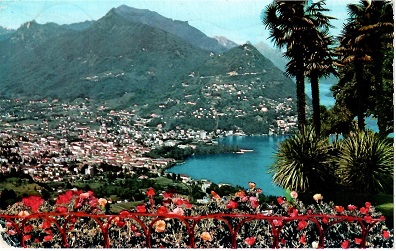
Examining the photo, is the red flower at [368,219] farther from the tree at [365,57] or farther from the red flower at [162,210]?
the red flower at [162,210]

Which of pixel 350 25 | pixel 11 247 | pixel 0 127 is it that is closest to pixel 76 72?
pixel 0 127

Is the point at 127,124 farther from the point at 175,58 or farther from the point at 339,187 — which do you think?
the point at 339,187

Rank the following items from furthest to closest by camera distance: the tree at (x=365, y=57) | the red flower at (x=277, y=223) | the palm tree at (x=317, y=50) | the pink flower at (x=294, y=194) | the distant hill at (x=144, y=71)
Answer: the distant hill at (x=144, y=71) → the palm tree at (x=317, y=50) → the pink flower at (x=294, y=194) → the tree at (x=365, y=57) → the red flower at (x=277, y=223)

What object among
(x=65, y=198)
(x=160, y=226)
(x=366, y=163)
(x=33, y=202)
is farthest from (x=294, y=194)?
(x=33, y=202)

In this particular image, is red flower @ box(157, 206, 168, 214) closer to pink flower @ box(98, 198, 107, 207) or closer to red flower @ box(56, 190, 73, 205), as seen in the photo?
pink flower @ box(98, 198, 107, 207)

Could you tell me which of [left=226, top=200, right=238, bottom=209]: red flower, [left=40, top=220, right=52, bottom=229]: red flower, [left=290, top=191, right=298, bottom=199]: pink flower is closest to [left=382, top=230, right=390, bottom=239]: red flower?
[left=290, top=191, right=298, bottom=199]: pink flower

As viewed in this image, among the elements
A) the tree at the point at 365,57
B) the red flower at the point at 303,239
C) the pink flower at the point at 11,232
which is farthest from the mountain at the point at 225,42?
the pink flower at the point at 11,232
